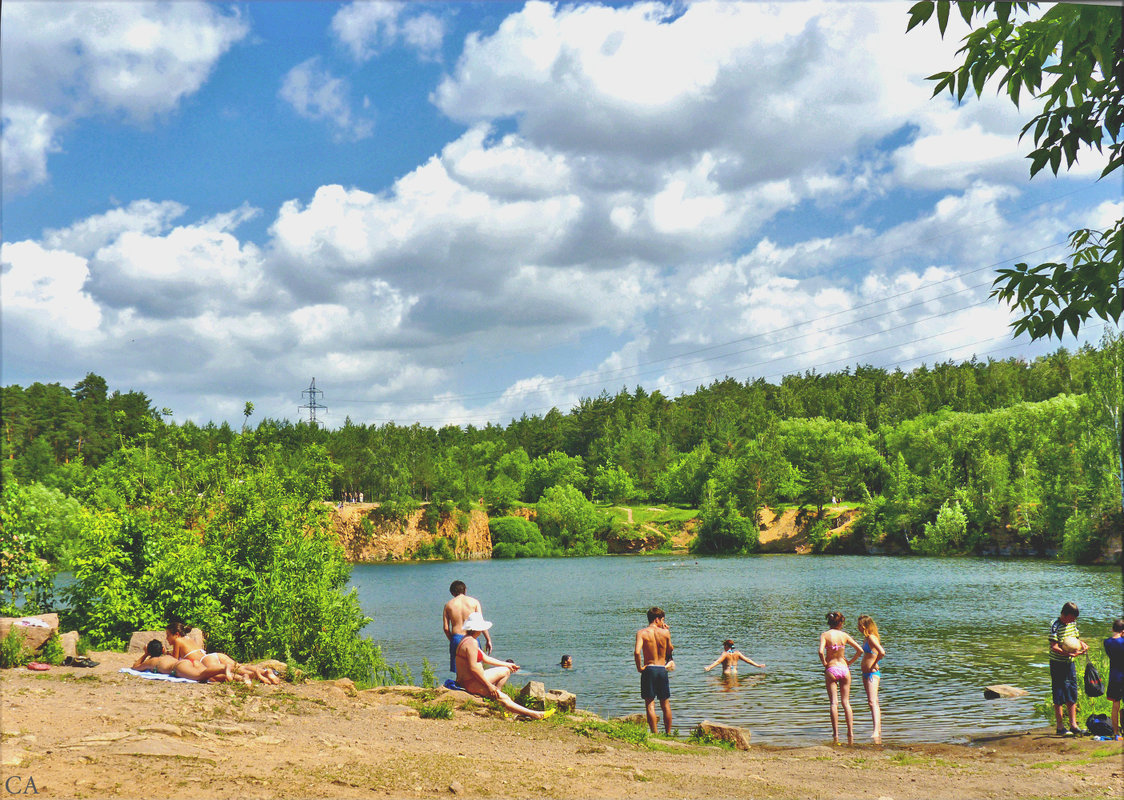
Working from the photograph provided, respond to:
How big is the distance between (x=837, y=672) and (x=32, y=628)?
13.8m

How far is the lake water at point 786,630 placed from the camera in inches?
746

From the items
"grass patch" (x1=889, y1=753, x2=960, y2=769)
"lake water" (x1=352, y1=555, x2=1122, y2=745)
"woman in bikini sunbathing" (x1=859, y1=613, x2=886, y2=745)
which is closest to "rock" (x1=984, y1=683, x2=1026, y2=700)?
"lake water" (x1=352, y1=555, x2=1122, y2=745)

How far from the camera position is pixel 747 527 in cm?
9938

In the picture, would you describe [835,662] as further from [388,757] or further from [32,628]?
[32,628]

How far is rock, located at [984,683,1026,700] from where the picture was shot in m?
19.3

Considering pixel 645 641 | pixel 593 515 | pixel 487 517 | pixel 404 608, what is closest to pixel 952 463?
pixel 593 515

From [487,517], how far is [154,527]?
93.0m

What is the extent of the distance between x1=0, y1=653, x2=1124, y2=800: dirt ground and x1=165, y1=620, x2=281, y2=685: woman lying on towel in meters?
0.62

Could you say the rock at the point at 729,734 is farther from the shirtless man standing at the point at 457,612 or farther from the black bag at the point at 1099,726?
the black bag at the point at 1099,726

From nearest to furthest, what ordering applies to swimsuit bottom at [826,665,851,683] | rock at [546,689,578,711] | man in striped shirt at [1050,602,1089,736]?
man in striped shirt at [1050,602,1089,736] → rock at [546,689,578,711] → swimsuit bottom at [826,665,851,683]

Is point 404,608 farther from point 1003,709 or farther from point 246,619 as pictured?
point 1003,709

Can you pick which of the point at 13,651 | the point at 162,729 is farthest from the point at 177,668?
the point at 162,729

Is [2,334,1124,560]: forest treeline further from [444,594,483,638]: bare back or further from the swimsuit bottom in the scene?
the swimsuit bottom

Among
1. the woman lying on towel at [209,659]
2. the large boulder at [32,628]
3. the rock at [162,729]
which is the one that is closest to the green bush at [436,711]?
the woman lying on towel at [209,659]
